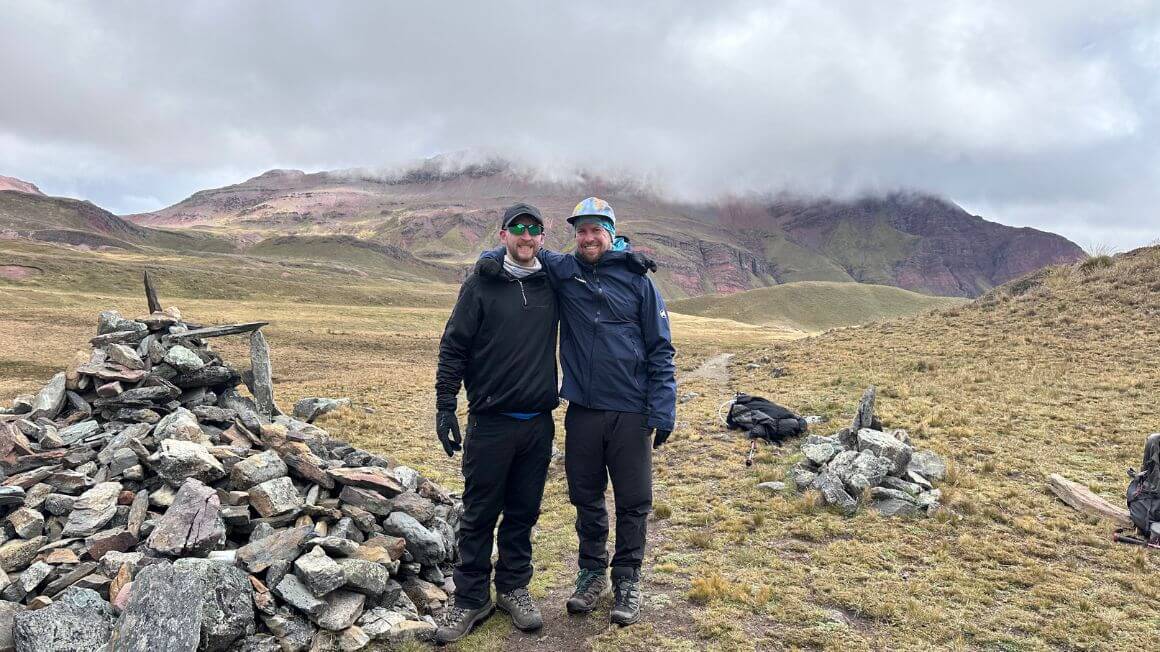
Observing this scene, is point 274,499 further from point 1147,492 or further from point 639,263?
point 1147,492

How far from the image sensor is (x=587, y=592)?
595 cm

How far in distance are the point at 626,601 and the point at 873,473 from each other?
19.0 ft

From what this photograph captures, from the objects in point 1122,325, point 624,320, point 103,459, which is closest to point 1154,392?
point 1122,325

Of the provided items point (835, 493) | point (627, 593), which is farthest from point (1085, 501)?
point (627, 593)

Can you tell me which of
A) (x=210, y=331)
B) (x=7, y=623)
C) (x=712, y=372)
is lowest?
(x=712, y=372)

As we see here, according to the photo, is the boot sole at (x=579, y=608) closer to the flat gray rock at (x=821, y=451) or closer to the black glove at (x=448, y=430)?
the black glove at (x=448, y=430)

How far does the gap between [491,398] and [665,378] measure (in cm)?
169

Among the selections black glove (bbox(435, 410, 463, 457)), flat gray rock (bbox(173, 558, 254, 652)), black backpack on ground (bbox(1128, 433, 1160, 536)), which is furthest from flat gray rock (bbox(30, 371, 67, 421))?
black backpack on ground (bbox(1128, 433, 1160, 536))

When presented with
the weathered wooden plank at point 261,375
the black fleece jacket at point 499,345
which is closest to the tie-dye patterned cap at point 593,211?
the black fleece jacket at point 499,345

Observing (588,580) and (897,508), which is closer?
(588,580)

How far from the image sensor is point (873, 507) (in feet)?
29.1

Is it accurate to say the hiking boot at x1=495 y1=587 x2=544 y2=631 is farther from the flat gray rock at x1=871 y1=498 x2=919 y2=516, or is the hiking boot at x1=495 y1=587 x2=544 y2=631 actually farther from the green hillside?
the green hillside

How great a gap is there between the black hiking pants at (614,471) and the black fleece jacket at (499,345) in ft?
1.77

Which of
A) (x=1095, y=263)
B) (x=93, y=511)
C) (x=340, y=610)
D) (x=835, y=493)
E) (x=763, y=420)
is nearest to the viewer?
(x=340, y=610)
